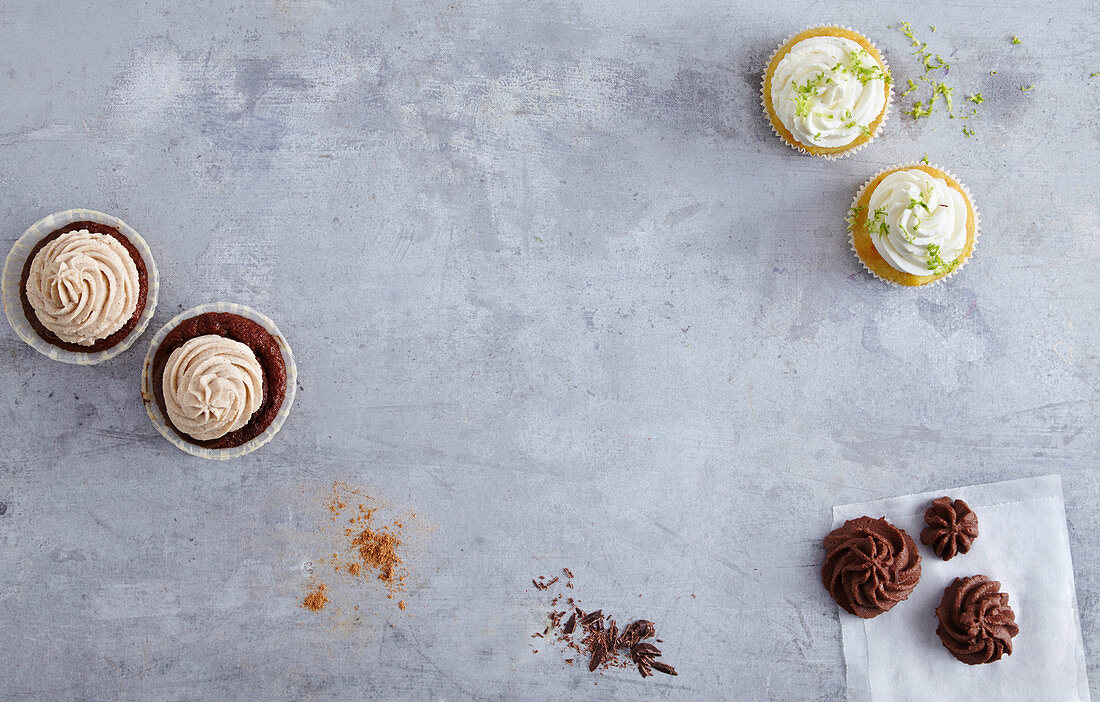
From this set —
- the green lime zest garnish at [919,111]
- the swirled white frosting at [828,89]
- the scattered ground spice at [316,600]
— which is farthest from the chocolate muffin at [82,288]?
the green lime zest garnish at [919,111]

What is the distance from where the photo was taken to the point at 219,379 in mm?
3256

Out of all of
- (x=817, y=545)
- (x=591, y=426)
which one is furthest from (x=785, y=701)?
(x=591, y=426)

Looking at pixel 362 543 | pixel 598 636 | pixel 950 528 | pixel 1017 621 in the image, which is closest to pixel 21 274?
pixel 362 543

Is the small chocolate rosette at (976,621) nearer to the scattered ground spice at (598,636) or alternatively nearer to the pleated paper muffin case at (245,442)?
the scattered ground spice at (598,636)

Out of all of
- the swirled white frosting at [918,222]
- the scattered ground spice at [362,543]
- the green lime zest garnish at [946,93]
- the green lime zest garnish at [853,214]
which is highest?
the green lime zest garnish at [946,93]

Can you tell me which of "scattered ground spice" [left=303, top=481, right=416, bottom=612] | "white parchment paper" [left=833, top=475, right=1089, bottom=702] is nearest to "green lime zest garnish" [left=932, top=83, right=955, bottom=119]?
"white parchment paper" [left=833, top=475, right=1089, bottom=702]

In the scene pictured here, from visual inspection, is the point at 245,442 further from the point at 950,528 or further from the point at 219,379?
the point at 950,528

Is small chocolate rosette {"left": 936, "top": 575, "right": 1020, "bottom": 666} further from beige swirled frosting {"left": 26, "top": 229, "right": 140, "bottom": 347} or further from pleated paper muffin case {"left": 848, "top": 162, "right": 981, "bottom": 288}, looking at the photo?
beige swirled frosting {"left": 26, "top": 229, "right": 140, "bottom": 347}

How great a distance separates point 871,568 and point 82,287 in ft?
13.1

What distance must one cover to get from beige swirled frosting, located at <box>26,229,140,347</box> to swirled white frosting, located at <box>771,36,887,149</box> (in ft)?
10.9

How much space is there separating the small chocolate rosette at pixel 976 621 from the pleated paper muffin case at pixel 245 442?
11.7 ft

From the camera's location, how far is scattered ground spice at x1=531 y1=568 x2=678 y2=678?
3.74 meters

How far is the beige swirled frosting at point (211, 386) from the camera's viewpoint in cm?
326

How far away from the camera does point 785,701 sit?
3.76 m
